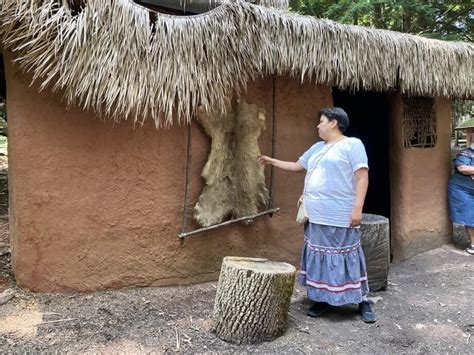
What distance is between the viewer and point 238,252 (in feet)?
13.7

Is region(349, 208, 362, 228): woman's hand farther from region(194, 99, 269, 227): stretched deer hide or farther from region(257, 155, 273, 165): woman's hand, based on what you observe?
region(194, 99, 269, 227): stretched deer hide

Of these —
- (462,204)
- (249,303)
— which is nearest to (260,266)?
(249,303)

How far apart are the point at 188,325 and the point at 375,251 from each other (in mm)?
1856

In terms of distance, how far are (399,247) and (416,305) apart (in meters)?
1.55

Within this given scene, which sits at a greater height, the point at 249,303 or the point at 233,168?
the point at 233,168

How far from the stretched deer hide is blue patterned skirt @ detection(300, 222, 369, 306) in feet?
2.84

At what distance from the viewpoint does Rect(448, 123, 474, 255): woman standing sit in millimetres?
5504

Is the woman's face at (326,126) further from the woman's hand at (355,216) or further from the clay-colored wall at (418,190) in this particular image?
the clay-colored wall at (418,190)

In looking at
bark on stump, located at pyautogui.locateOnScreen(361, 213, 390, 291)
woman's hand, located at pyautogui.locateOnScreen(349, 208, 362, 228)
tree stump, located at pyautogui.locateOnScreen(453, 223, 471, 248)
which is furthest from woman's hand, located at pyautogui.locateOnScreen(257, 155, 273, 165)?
tree stump, located at pyautogui.locateOnScreen(453, 223, 471, 248)

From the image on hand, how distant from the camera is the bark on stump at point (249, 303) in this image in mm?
2936

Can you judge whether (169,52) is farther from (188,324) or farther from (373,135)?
(373,135)

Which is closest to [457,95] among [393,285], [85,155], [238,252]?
[393,285]

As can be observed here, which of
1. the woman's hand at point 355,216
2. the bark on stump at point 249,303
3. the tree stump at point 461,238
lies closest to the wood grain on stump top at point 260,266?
the bark on stump at point 249,303

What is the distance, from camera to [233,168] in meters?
4.06
